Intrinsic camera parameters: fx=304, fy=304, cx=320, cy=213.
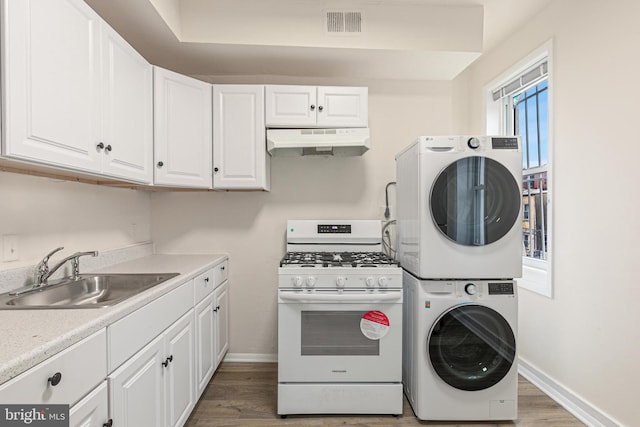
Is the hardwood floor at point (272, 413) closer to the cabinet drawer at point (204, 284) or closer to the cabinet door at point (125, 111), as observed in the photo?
the cabinet drawer at point (204, 284)

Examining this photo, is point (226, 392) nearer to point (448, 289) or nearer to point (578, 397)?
point (448, 289)

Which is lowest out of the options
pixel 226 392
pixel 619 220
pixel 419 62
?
pixel 226 392

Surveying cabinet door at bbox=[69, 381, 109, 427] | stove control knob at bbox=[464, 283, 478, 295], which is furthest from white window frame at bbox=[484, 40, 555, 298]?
cabinet door at bbox=[69, 381, 109, 427]

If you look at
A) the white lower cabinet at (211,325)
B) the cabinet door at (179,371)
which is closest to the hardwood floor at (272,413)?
the white lower cabinet at (211,325)

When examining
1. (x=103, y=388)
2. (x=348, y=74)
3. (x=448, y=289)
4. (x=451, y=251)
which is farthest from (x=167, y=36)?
(x=448, y=289)

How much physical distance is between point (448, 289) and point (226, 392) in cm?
172

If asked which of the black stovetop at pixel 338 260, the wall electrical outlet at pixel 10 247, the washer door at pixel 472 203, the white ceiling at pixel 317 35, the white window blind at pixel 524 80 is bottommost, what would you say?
the black stovetop at pixel 338 260

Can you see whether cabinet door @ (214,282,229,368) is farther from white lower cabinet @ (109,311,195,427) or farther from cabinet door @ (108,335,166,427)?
cabinet door @ (108,335,166,427)

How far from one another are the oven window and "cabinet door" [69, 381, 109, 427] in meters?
1.09

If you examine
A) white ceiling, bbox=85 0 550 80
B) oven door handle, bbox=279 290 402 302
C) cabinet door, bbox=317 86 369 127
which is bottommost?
oven door handle, bbox=279 290 402 302

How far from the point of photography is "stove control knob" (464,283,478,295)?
187 cm

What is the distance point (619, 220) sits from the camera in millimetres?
1674

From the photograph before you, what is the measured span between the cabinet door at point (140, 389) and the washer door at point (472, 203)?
5.48 ft

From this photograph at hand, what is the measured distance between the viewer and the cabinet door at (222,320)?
233 cm
